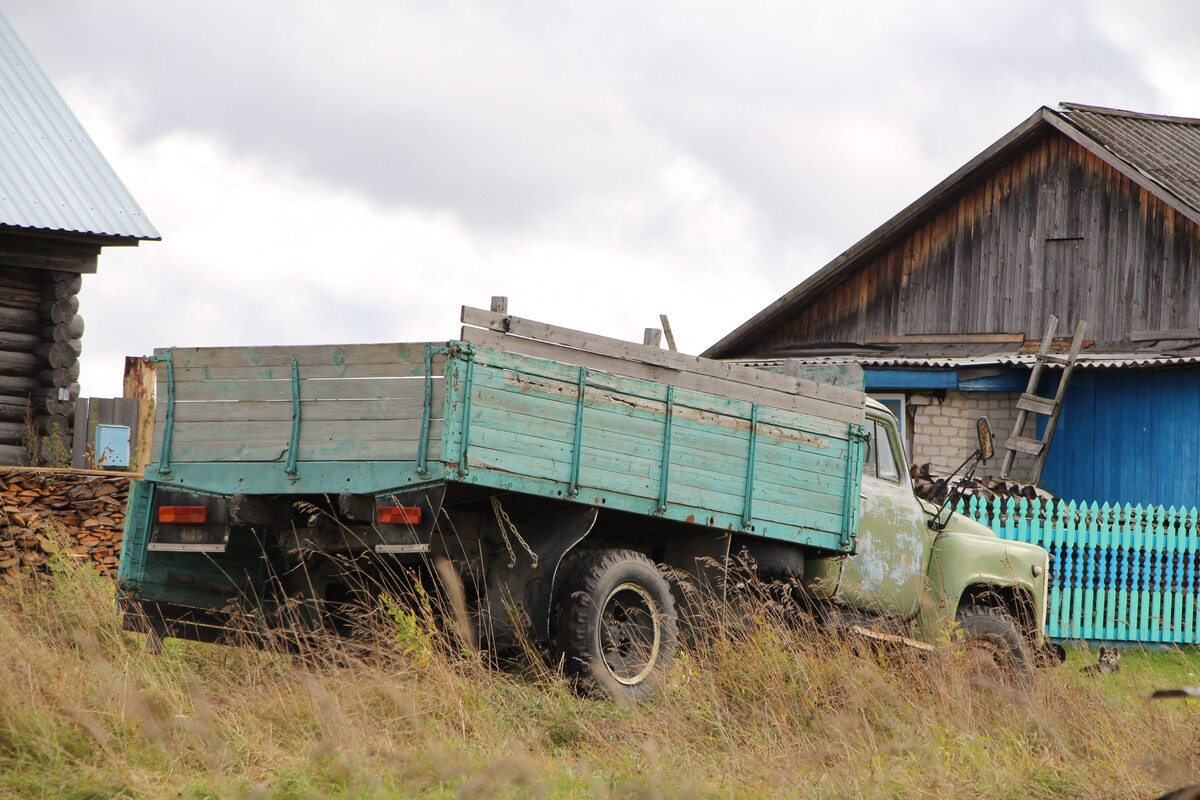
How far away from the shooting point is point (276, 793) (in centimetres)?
514

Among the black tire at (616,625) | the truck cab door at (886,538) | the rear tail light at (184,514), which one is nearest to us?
the black tire at (616,625)

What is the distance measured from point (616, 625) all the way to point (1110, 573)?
8.90 meters

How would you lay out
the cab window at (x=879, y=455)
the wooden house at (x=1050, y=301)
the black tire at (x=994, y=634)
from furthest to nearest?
the wooden house at (x=1050, y=301), the cab window at (x=879, y=455), the black tire at (x=994, y=634)

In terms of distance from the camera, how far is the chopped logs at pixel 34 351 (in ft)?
51.6

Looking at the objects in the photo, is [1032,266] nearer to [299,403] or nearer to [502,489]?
[502,489]

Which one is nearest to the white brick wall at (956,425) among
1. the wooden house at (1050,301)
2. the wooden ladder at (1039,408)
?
the wooden house at (1050,301)

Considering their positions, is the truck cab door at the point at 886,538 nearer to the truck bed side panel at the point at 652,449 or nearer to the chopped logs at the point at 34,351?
the truck bed side panel at the point at 652,449

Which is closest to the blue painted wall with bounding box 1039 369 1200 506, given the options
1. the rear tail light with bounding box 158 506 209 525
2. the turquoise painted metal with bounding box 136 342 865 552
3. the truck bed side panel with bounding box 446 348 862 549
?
the truck bed side panel with bounding box 446 348 862 549

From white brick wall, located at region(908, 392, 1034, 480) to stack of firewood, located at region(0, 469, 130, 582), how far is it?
11.6 m

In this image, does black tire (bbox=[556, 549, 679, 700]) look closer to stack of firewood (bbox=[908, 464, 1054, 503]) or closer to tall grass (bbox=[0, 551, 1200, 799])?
tall grass (bbox=[0, 551, 1200, 799])

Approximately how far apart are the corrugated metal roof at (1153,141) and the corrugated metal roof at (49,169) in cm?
1309

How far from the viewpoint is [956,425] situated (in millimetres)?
19578

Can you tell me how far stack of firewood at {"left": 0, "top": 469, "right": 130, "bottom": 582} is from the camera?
11453 mm

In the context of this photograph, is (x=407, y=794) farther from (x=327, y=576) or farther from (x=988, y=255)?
(x=988, y=255)
